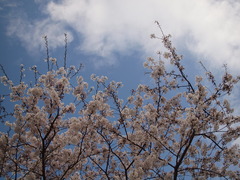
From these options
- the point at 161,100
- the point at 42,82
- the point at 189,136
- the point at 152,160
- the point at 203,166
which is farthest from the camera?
the point at 161,100

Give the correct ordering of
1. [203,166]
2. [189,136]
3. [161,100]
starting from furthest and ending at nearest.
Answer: [161,100], [203,166], [189,136]

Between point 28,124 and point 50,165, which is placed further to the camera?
point 50,165

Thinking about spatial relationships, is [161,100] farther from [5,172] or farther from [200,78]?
[5,172]

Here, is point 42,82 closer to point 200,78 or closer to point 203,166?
point 200,78

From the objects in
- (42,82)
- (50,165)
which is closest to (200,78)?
(42,82)

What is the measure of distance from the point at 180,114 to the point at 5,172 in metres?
6.87

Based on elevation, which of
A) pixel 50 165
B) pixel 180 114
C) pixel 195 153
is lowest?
pixel 195 153

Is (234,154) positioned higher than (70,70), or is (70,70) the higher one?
(70,70)

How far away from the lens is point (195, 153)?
798 centimetres

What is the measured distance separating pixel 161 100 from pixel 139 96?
39.2 inches

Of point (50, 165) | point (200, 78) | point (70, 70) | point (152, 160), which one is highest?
point (70, 70)

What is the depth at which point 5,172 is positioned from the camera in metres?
8.30

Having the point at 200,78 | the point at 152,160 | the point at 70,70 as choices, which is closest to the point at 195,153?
the point at 152,160

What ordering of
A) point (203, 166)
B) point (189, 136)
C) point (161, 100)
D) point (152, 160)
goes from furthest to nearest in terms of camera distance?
1. point (161, 100)
2. point (203, 166)
3. point (189, 136)
4. point (152, 160)
